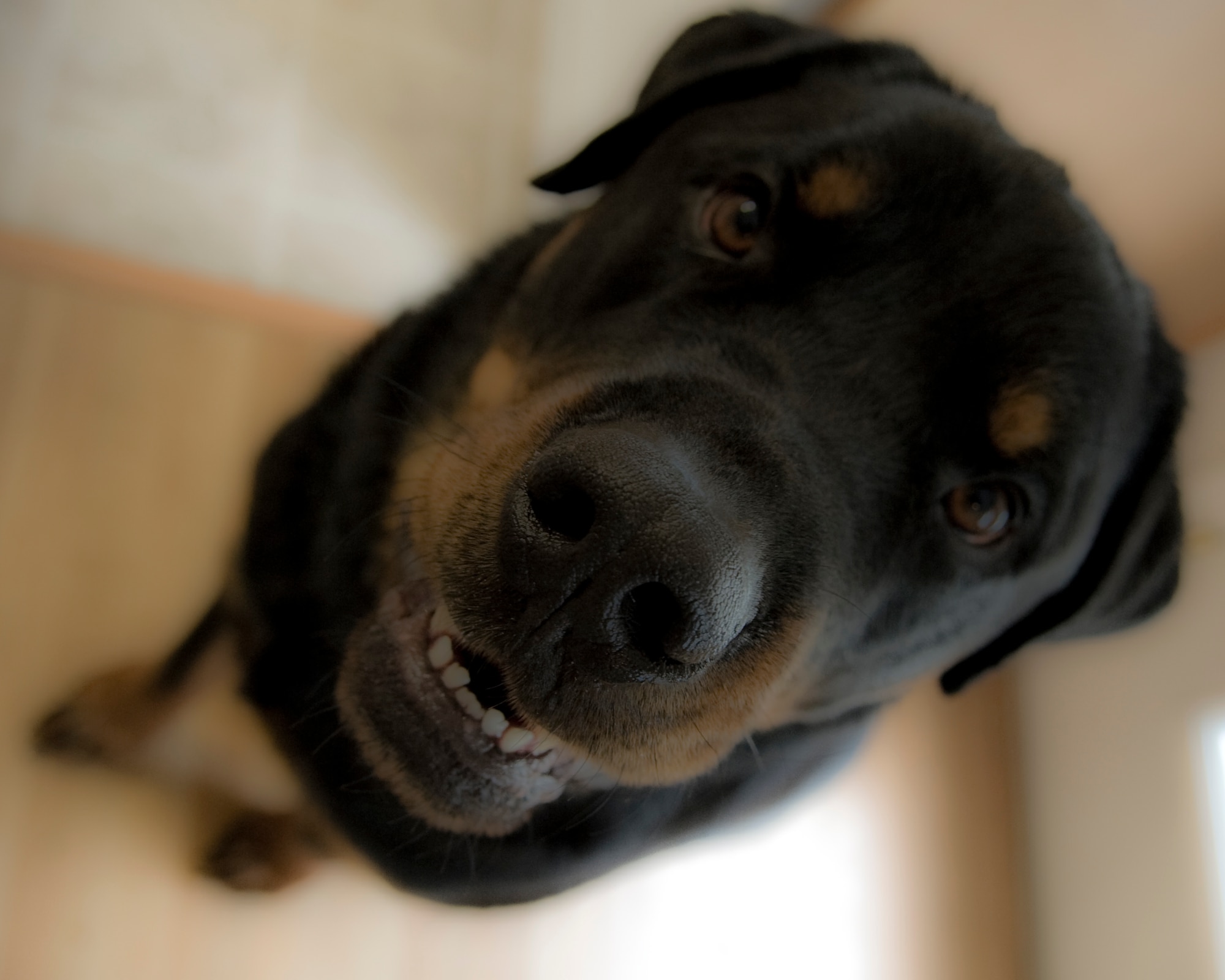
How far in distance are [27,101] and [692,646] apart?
1.98 meters

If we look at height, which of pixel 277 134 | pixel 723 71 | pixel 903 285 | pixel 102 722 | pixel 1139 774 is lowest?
pixel 102 722

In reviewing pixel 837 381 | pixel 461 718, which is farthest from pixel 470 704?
pixel 837 381

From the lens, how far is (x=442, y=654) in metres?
1.05

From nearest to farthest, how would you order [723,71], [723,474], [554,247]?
[723,474]
[723,71]
[554,247]

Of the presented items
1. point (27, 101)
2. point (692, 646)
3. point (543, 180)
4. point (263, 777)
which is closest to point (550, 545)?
point (692, 646)

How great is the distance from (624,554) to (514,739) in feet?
1.45

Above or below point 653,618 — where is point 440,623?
below

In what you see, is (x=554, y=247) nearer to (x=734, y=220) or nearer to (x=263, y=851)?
(x=734, y=220)

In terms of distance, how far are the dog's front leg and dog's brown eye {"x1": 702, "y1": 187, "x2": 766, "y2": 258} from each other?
3.57 feet

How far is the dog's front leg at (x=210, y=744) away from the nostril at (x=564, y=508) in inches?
41.1

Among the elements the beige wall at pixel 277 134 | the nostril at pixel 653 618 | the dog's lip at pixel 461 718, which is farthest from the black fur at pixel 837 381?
the beige wall at pixel 277 134

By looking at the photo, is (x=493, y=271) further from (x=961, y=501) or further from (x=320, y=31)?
(x=320, y=31)

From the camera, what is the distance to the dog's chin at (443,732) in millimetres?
1030

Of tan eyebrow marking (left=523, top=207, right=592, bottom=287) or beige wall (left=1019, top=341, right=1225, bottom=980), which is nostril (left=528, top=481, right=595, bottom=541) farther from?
beige wall (left=1019, top=341, right=1225, bottom=980)
